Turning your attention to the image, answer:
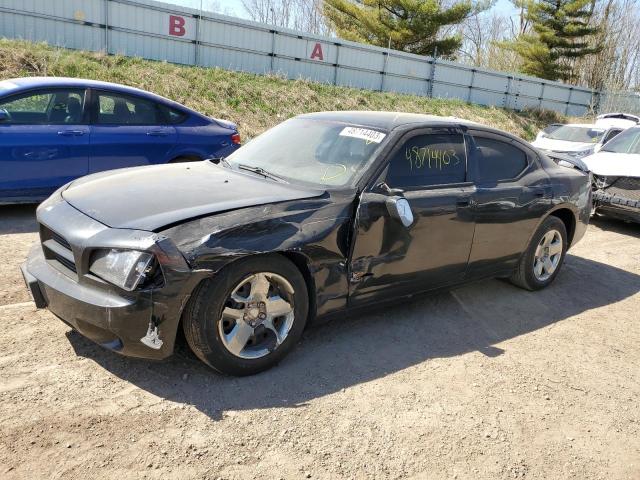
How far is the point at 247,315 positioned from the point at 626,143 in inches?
328

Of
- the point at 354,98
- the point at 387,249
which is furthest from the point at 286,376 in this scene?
the point at 354,98

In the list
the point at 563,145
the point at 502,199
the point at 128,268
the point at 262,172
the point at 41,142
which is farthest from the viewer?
the point at 563,145

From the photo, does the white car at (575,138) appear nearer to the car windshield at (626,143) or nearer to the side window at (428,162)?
the car windshield at (626,143)

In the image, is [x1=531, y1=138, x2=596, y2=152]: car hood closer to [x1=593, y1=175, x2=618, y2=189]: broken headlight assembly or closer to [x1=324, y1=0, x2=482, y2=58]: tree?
[x1=593, y1=175, x2=618, y2=189]: broken headlight assembly

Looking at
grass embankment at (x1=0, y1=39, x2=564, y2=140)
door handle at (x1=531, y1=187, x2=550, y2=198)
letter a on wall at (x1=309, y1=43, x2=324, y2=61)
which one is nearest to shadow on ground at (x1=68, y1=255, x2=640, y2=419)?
door handle at (x1=531, y1=187, x2=550, y2=198)

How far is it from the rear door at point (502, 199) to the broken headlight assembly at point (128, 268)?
261 centimetres

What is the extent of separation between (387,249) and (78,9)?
49.3 feet

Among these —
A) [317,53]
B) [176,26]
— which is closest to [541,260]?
[176,26]

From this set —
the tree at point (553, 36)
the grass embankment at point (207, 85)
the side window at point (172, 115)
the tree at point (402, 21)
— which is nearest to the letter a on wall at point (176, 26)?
the grass embankment at point (207, 85)

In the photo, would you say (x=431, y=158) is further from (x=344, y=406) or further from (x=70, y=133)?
(x=70, y=133)

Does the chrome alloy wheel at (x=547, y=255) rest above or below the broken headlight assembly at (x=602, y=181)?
below

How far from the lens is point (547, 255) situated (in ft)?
17.9

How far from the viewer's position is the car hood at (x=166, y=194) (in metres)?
3.15

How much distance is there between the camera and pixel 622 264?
6715 mm
